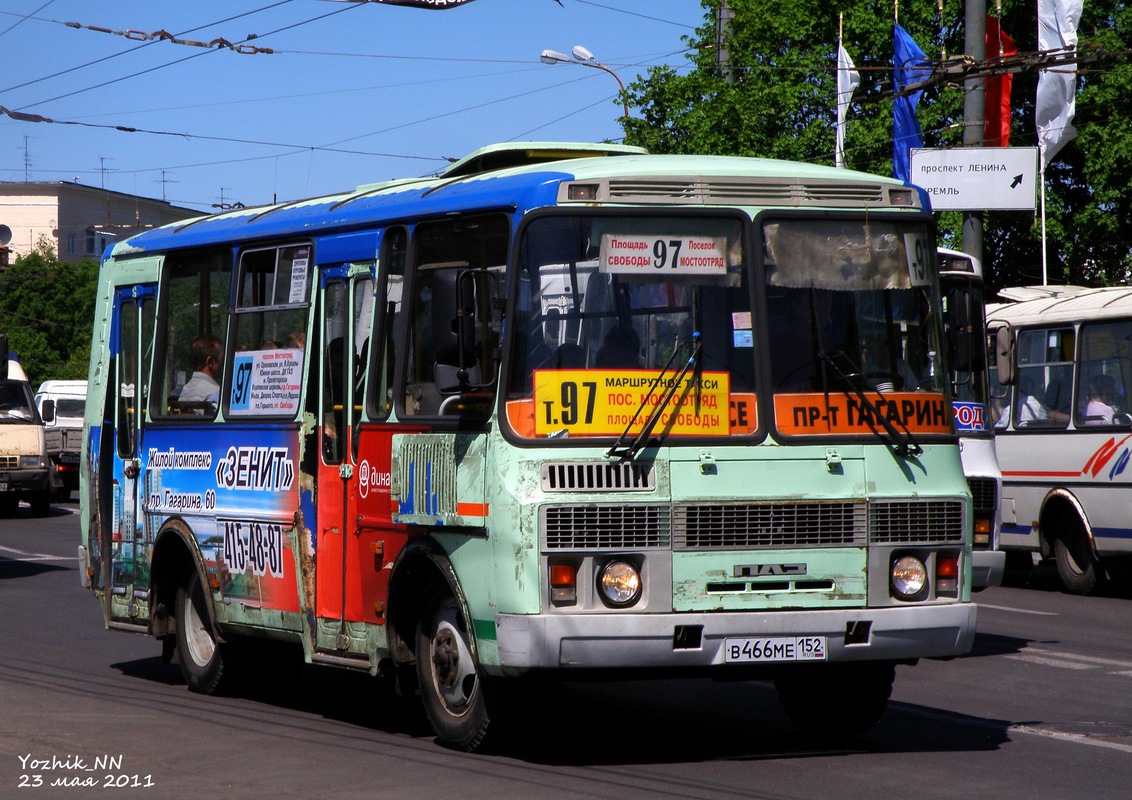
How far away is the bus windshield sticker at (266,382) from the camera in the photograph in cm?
1030

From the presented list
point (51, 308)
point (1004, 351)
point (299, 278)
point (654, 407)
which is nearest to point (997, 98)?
point (1004, 351)

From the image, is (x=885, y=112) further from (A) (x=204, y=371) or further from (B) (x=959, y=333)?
(B) (x=959, y=333)

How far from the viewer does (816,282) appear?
28.1ft

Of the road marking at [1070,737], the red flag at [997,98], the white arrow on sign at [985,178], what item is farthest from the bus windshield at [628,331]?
the red flag at [997,98]

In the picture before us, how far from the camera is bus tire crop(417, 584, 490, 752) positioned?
852 centimetres

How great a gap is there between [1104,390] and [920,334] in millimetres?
10526

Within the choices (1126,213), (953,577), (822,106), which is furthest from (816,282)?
(822,106)

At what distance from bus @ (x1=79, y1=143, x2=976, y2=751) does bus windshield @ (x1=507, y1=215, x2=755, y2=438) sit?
10mm

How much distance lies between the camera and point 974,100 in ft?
66.9

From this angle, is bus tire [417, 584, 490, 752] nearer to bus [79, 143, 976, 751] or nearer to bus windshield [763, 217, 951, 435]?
bus [79, 143, 976, 751]

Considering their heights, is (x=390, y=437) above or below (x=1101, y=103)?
below

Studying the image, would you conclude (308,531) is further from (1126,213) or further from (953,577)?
(1126,213)

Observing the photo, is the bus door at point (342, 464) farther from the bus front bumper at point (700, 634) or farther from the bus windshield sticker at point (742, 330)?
the bus windshield sticker at point (742, 330)

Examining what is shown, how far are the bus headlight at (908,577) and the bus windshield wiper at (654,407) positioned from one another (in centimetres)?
124
